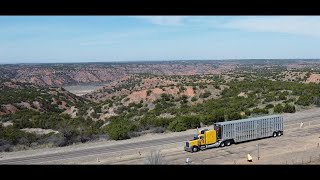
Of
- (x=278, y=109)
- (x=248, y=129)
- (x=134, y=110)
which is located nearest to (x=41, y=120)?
(x=134, y=110)

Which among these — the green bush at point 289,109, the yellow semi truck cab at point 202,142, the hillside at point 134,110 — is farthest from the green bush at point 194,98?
the yellow semi truck cab at point 202,142

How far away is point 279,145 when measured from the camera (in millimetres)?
25969

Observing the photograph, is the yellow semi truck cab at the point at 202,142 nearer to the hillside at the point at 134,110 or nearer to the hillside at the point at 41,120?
the hillside at the point at 134,110

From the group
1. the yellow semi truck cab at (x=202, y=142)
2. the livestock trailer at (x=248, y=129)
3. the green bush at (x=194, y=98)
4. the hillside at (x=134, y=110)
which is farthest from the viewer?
the green bush at (x=194, y=98)

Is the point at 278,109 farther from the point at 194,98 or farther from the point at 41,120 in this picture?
the point at 41,120

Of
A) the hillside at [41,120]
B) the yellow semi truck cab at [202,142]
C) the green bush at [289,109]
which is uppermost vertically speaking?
the yellow semi truck cab at [202,142]

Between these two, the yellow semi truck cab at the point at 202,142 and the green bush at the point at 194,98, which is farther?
the green bush at the point at 194,98

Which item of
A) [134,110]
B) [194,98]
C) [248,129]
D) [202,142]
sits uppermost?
[248,129]
